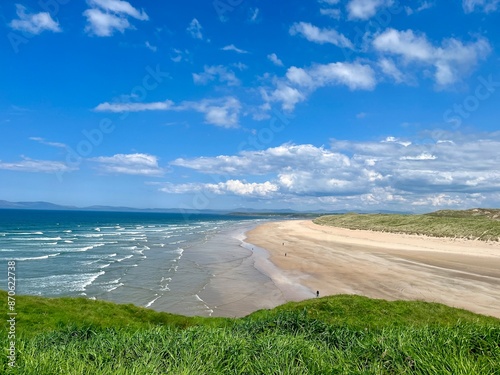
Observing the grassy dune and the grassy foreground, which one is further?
the grassy dune

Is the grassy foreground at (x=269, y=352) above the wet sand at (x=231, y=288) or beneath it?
above

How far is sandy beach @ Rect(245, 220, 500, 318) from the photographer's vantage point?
1123 inches

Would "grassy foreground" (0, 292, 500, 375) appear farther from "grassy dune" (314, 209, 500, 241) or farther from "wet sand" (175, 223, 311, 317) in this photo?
"grassy dune" (314, 209, 500, 241)

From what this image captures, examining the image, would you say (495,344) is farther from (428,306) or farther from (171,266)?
(171,266)

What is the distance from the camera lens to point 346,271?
3928 cm

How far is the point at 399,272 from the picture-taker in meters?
38.0

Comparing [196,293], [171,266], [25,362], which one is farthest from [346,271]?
[25,362]

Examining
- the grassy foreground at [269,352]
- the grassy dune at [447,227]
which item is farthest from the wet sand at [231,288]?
the grassy dune at [447,227]

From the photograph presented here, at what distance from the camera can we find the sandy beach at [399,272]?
28.5 m

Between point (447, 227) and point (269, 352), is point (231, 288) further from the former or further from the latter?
point (447, 227)

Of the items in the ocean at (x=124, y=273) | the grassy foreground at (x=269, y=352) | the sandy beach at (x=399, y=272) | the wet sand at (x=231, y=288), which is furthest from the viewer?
the ocean at (x=124, y=273)

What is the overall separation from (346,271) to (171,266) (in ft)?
68.0

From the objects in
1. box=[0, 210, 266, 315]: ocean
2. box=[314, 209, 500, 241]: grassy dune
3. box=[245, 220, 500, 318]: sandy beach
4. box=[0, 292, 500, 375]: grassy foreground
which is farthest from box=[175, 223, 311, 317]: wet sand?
box=[314, 209, 500, 241]: grassy dune

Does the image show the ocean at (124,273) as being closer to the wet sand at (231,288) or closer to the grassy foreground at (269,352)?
the wet sand at (231,288)
